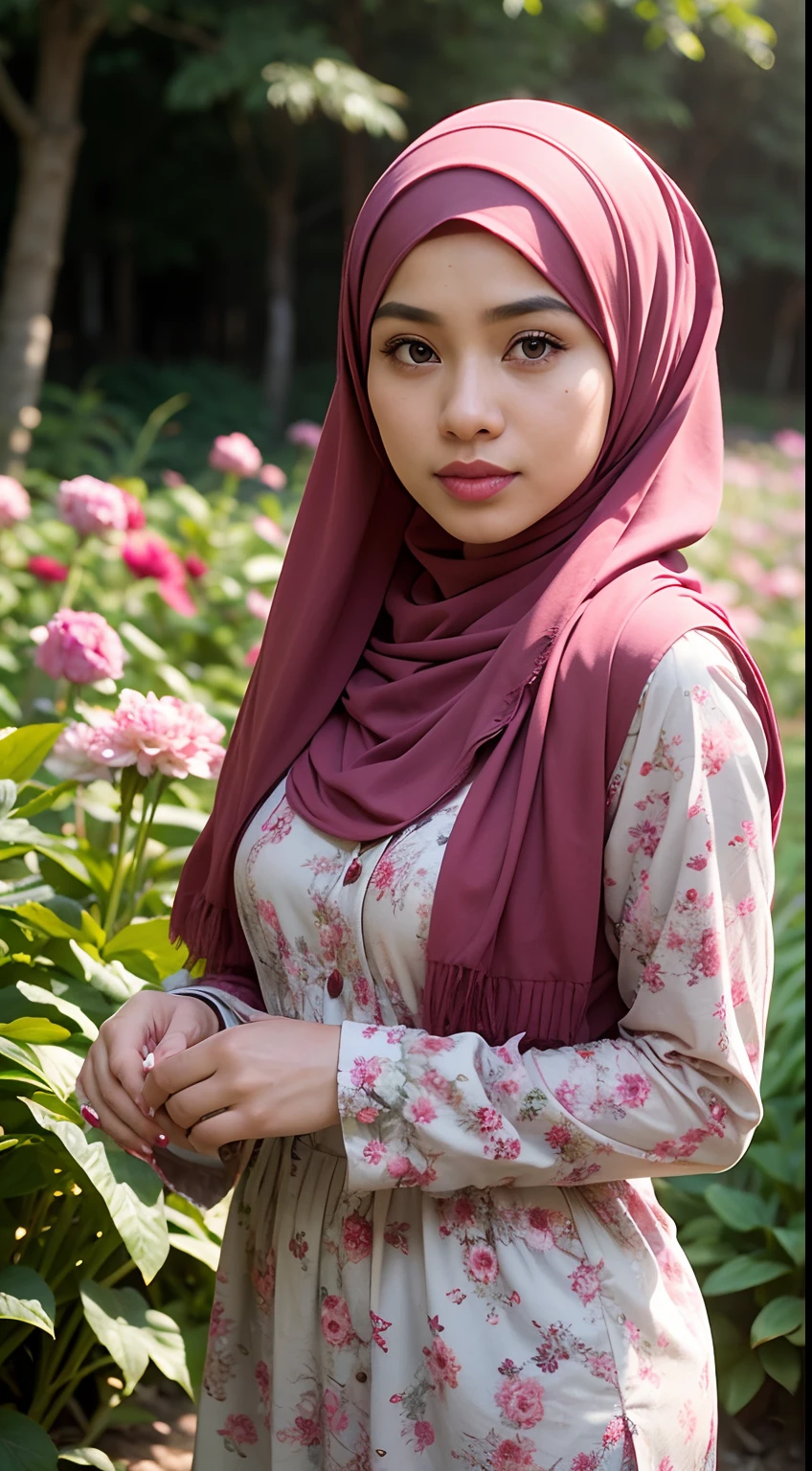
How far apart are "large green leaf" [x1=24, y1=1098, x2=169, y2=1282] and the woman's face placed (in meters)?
0.74

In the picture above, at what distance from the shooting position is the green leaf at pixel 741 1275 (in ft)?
7.57

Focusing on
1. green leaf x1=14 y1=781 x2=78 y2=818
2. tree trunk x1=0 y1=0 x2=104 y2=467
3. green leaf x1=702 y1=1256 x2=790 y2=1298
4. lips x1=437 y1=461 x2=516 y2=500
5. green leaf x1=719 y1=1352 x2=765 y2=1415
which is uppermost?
tree trunk x1=0 y1=0 x2=104 y2=467

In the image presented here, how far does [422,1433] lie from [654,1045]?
1.37 feet

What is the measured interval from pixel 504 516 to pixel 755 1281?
5.39ft

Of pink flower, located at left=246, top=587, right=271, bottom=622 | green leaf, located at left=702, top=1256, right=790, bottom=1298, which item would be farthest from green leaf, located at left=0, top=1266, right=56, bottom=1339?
pink flower, located at left=246, top=587, right=271, bottom=622

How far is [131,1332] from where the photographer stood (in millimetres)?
1639

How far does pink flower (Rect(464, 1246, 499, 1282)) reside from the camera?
1188 mm

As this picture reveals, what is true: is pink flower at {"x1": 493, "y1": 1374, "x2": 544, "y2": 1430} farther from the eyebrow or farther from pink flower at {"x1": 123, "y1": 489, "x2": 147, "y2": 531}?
pink flower at {"x1": 123, "y1": 489, "x2": 147, "y2": 531}

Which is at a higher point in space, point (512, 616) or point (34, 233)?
point (34, 233)

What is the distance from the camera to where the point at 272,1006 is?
1.38m

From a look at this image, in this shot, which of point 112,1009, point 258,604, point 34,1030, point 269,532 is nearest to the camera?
point 34,1030

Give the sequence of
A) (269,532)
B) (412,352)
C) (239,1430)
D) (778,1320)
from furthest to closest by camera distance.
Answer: (269,532), (778,1320), (239,1430), (412,352)

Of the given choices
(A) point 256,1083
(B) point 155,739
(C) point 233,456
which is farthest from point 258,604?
(A) point 256,1083

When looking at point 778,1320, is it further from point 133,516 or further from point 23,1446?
point 133,516
